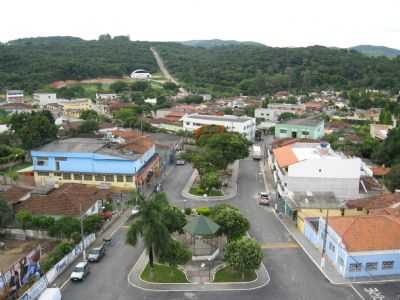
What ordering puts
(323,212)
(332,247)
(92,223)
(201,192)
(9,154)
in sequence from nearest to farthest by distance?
(332,247) < (92,223) < (323,212) < (201,192) < (9,154)

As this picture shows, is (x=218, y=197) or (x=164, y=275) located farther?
(x=218, y=197)

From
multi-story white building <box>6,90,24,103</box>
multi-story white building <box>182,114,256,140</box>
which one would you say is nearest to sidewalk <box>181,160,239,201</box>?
multi-story white building <box>182,114,256,140</box>

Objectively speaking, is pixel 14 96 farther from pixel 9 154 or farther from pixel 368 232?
pixel 368 232

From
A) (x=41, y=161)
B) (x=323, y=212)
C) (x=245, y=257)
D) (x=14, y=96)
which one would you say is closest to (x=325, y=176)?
(x=323, y=212)

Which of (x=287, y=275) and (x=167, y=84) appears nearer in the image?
(x=287, y=275)

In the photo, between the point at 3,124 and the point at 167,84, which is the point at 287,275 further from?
the point at 167,84

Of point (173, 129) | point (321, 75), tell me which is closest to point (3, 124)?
point (173, 129)

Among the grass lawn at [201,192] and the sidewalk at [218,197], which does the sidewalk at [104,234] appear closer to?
the sidewalk at [218,197]
